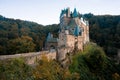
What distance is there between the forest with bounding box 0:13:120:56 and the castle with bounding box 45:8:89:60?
14.2ft

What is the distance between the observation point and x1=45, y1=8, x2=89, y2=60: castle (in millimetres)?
41688

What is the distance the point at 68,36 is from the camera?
4284cm

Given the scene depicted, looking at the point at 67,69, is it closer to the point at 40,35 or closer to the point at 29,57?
the point at 29,57

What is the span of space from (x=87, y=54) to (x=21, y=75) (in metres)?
23.1

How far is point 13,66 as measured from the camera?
27.1 m

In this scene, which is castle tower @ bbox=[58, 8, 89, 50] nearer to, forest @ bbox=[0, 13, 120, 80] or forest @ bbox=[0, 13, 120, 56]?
forest @ bbox=[0, 13, 120, 80]

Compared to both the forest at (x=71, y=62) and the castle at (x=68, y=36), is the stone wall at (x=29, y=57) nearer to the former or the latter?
the forest at (x=71, y=62)

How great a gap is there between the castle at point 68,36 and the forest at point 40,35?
14.2ft

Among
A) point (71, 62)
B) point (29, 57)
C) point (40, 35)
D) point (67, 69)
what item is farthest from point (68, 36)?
point (40, 35)

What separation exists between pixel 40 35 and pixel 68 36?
1180 inches

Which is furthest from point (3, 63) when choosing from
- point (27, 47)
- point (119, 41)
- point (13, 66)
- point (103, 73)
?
point (119, 41)

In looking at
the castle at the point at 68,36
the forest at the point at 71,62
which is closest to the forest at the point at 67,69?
the forest at the point at 71,62

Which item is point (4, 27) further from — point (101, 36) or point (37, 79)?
point (37, 79)

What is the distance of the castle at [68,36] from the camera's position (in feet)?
137
